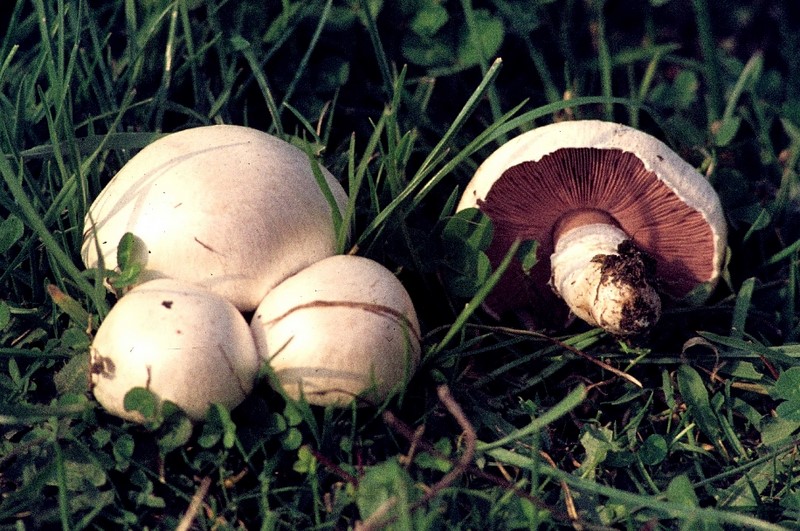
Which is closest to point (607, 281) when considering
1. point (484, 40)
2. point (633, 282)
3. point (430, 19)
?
point (633, 282)

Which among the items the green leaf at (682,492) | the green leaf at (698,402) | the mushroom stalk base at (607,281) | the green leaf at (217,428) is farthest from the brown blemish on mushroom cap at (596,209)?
the green leaf at (217,428)

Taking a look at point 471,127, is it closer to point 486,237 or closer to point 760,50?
point 486,237

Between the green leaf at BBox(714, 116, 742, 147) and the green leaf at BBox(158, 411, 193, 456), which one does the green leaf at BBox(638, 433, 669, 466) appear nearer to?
the green leaf at BBox(158, 411, 193, 456)

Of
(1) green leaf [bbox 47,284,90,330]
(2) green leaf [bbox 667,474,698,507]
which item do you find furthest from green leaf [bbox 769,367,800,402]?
(1) green leaf [bbox 47,284,90,330]

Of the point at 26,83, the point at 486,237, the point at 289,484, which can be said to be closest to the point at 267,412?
the point at 289,484

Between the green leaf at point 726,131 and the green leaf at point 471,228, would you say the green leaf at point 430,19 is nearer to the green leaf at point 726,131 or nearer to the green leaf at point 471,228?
the green leaf at point 471,228

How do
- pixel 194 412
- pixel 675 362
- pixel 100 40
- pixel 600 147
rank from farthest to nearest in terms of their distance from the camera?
1. pixel 100 40
2. pixel 675 362
3. pixel 600 147
4. pixel 194 412
